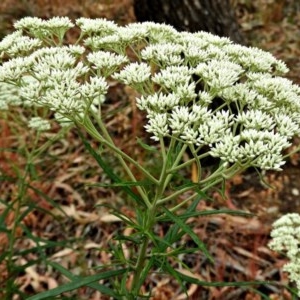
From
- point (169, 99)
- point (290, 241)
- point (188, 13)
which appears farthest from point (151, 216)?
point (188, 13)

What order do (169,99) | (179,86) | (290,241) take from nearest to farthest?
1. (169,99)
2. (179,86)
3. (290,241)

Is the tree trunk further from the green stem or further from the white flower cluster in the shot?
the green stem

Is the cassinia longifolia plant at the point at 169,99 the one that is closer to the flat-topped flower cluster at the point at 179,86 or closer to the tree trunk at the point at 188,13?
the flat-topped flower cluster at the point at 179,86

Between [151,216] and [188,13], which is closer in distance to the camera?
[151,216]

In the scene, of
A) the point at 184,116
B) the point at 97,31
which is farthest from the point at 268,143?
the point at 97,31

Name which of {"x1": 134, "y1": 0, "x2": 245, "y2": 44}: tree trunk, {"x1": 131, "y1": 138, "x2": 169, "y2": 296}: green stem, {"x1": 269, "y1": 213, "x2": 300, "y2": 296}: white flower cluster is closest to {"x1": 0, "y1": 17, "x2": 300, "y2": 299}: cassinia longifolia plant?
{"x1": 131, "y1": 138, "x2": 169, "y2": 296}: green stem

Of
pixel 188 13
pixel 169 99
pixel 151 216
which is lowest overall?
pixel 151 216

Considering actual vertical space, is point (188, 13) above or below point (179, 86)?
above

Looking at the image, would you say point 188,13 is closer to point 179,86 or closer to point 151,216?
point 179,86
